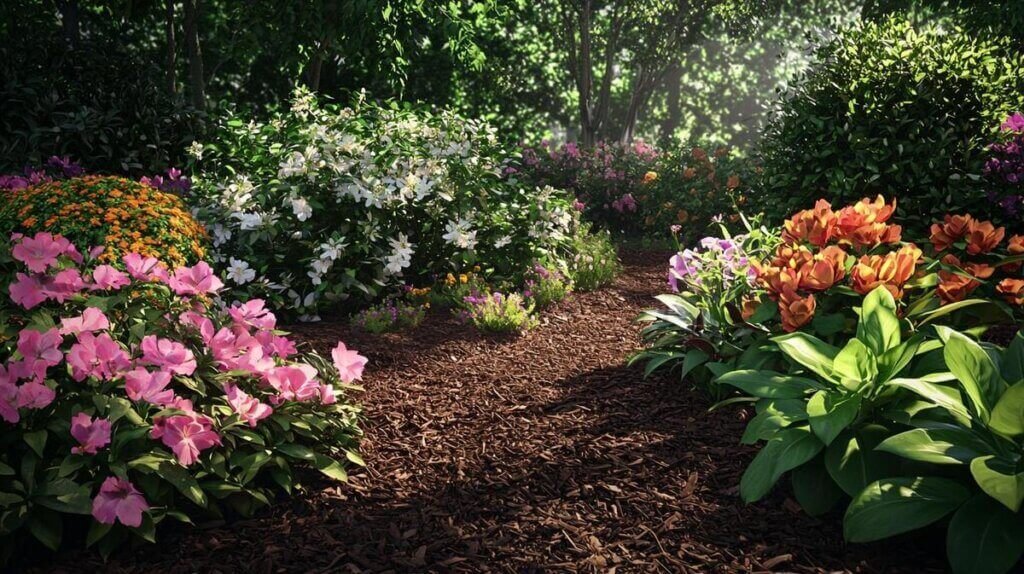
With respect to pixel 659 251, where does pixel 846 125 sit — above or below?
above

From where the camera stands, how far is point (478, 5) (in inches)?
388

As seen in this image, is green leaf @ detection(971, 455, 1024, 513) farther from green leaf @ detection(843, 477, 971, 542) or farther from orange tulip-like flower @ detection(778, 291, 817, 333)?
orange tulip-like flower @ detection(778, 291, 817, 333)

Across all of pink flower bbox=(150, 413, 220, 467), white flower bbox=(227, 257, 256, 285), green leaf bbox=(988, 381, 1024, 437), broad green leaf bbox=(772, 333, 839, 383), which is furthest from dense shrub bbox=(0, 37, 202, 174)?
green leaf bbox=(988, 381, 1024, 437)

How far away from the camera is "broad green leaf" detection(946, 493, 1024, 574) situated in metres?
2.01

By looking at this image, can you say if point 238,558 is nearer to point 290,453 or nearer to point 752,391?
point 290,453

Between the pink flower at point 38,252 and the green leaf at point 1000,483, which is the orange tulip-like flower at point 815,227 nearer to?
the green leaf at point 1000,483

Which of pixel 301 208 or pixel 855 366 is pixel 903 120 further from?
pixel 301 208

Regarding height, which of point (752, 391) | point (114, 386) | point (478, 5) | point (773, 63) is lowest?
point (114, 386)

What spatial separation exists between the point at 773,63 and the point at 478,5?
37.9 meters

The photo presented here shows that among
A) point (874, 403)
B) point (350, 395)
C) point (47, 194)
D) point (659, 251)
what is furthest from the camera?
point (659, 251)

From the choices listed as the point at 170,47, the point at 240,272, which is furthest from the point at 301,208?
the point at 170,47

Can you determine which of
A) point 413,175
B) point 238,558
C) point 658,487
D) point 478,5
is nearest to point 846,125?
point 413,175

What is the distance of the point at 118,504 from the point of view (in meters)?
2.26

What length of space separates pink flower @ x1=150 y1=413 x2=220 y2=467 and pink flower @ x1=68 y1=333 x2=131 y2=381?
A: 0.23m
